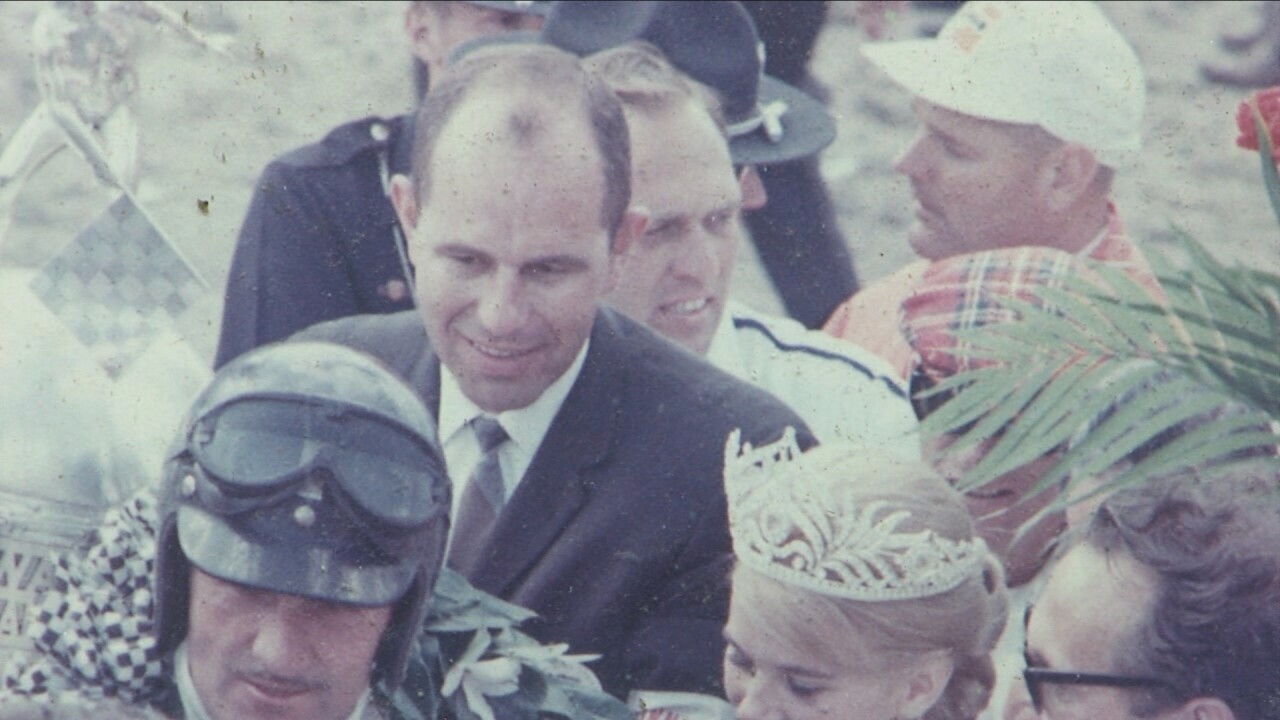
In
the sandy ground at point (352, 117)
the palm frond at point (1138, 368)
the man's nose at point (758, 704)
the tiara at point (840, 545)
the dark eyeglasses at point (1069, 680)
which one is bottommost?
the sandy ground at point (352, 117)

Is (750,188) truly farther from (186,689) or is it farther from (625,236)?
(186,689)

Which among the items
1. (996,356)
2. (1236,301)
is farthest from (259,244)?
(1236,301)

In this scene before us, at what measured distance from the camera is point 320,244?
3.62 m

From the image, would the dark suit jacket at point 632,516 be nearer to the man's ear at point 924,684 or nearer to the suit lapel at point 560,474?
the suit lapel at point 560,474

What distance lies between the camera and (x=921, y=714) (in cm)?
258

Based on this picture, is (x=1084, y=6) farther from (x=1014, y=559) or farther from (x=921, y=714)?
(x=921, y=714)

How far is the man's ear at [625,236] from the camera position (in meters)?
3.00

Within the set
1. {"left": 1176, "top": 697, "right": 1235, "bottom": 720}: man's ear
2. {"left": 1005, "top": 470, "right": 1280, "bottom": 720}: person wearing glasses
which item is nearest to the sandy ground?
{"left": 1005, "top": 470, "right": 1280, "bottom": 720}: person wearing glasses

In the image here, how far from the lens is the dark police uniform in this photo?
11.7ft

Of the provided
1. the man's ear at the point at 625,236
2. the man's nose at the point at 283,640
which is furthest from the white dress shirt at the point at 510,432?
the man's nose at the point at 283,640

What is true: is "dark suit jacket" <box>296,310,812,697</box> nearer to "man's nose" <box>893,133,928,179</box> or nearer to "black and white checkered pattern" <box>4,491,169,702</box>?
"black and white checkered pattern" <box>4,491,169,702</box>

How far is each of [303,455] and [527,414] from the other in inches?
25.6

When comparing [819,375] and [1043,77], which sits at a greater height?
[1043,77]

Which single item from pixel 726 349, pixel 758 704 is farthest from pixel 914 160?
pixel 758 704
